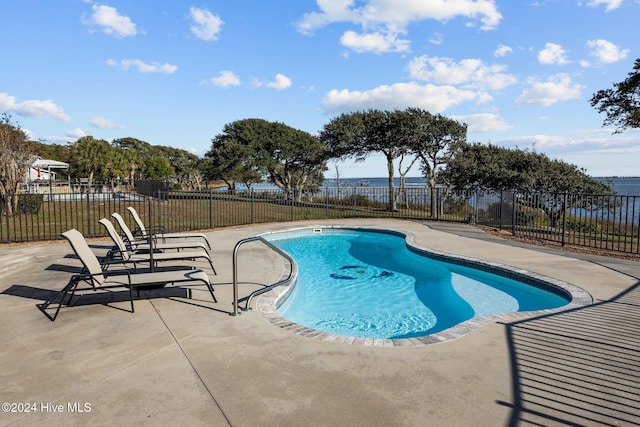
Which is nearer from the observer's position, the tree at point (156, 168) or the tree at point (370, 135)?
the tree at point (370, 135)

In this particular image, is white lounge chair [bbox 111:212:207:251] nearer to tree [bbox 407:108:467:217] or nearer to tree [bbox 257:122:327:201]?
tree [bbox 407:108:467:217]

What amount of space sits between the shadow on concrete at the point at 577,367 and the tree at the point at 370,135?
699 inches

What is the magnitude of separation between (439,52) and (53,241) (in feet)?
51.6

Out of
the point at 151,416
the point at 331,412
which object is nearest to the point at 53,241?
the point at 151,416

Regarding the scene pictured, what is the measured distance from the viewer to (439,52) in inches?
591

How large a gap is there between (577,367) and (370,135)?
2361 cm

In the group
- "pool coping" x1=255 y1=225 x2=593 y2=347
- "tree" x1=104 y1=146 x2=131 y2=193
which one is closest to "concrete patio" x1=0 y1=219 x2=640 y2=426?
"pool coping" x1=255 y1=225 x2=593 y2=347

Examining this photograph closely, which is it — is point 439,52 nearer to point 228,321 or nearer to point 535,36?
point 535,36

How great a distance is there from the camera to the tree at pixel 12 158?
1524 cm

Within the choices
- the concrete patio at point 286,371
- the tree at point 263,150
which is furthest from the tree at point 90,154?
the concrete patio at point 286,371

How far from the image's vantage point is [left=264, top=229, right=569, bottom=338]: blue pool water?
632 centimetres

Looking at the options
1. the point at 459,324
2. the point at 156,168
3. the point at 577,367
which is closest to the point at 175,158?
the point at 156,168

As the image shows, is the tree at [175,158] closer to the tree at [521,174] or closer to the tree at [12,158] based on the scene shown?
the tree at [12,158]

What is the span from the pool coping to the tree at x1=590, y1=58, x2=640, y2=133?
12853 mm
